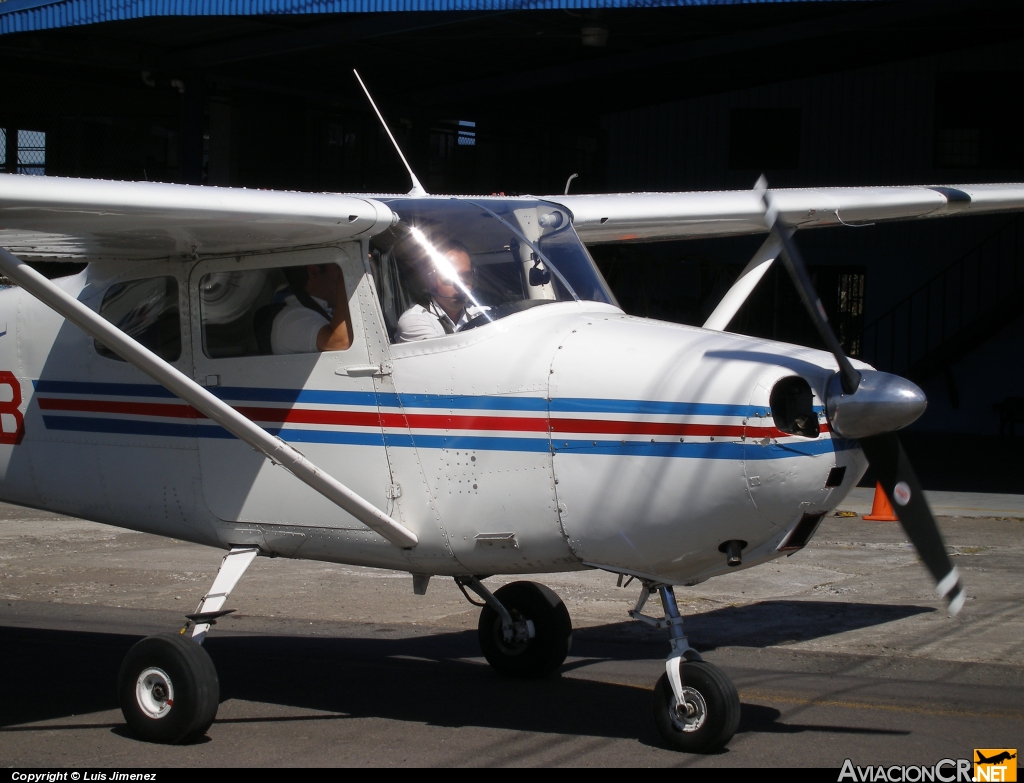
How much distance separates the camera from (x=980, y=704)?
5.98 meters

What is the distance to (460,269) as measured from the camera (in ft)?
17.7

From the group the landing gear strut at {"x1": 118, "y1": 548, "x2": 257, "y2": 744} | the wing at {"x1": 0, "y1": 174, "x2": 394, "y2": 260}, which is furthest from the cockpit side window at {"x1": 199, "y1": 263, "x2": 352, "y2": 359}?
the landing gear strut at {"x1": 118, "y1": 548, "x2": 257, "y2": 744}

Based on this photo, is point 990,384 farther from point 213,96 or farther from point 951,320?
point 213,96

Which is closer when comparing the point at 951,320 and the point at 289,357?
the point at 289,357

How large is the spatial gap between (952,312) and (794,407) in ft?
66.4

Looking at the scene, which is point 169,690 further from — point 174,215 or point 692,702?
point 692,702

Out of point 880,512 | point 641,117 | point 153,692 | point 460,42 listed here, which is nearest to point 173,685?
point 153,692

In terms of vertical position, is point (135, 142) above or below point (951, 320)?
above

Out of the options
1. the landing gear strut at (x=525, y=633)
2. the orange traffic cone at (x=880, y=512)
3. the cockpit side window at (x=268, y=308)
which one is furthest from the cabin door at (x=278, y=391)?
the orange traffic cone at (x=880, y=512)

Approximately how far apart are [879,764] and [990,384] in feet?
63.5

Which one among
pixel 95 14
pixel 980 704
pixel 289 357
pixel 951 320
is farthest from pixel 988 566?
pixel 951 320

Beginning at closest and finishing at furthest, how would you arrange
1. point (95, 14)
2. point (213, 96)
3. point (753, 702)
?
point (753, 702)
point (95, 14)
point (213, 96)

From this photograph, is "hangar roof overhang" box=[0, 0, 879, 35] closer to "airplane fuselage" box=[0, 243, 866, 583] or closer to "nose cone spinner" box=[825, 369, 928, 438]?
"airplane fuselage" box=[0, 243, 866, 583]

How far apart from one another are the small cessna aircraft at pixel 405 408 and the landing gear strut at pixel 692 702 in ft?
0.04
